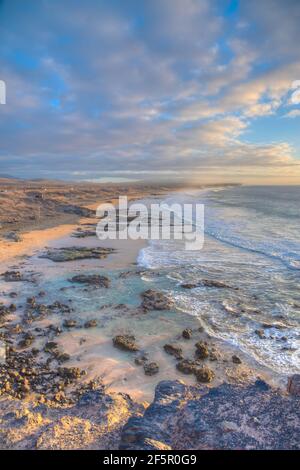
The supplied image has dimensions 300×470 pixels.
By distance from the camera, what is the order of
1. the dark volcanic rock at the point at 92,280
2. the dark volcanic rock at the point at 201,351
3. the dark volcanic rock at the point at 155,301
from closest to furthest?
the dark volcanic rock at the point at 201,351
the dark volcanic rock at the point at 155,301
the dark volcanic rock at the point at 92,280

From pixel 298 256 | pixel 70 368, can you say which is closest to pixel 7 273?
pixel 70 368

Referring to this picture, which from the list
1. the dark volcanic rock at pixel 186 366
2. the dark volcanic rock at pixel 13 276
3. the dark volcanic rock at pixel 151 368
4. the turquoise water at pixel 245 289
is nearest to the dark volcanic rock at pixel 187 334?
the turquoise water at pixel 245 289

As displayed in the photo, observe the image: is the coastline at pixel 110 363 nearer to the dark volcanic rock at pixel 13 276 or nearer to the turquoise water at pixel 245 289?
the turquoise water at pixel 245 289

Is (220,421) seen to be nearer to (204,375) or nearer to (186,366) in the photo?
(204,375)

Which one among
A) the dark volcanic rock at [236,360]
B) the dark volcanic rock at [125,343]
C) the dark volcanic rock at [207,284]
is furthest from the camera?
the dark volcanic rock at [207,284]
